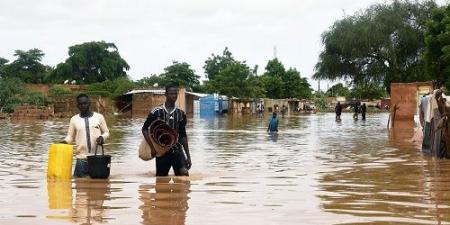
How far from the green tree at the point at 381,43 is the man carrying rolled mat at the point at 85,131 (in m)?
33.7

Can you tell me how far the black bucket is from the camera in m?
8.59

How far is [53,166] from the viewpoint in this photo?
352 inches

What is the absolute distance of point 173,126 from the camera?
28.8ft

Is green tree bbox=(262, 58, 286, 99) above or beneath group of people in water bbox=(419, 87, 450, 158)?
above

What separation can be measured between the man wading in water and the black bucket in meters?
0.62

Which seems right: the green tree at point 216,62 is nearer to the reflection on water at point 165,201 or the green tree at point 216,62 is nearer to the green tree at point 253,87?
the green tree at point 253,87

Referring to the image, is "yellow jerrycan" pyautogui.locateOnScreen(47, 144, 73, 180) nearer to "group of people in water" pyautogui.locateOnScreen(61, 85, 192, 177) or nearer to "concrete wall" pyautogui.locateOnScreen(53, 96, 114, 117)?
"group of people in water" pyautogui.locateOnScreen(61, 85, 192, 177)

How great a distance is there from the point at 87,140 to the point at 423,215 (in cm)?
455

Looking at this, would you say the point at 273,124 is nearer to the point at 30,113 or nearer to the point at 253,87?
the point at 30,113

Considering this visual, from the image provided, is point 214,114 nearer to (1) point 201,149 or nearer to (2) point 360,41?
(2) point 360,41

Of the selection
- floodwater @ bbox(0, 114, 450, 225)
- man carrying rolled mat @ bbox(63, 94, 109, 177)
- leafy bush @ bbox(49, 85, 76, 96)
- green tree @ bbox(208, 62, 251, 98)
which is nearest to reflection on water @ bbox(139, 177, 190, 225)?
floodwater @ bbox(0, 114, 450, 225)

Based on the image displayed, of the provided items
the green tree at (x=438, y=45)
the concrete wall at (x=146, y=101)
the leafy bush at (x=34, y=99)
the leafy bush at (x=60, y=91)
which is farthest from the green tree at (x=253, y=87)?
the green tree at (x=438, y=45)

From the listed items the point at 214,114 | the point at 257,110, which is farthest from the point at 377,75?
the point at 257,110

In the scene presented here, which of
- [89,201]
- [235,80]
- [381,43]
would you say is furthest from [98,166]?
[235,80]
